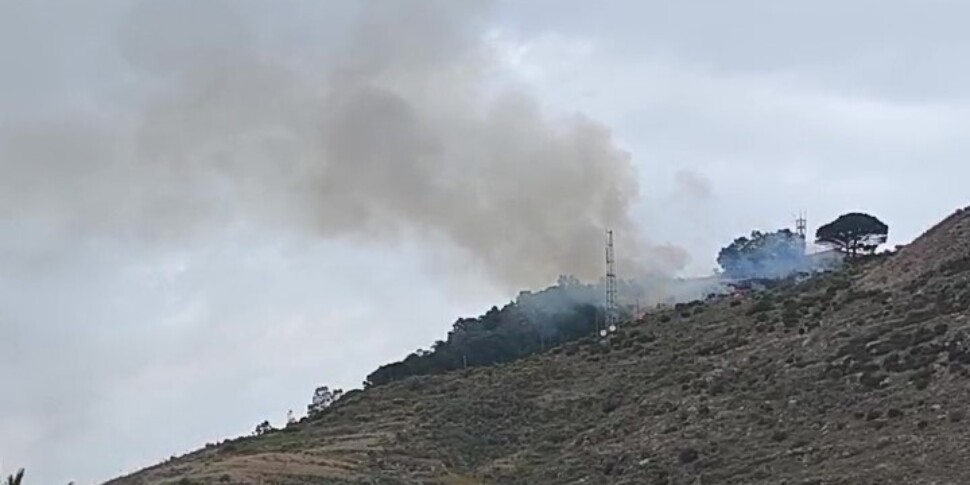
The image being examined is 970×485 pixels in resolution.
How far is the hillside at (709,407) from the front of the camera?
5222 cm

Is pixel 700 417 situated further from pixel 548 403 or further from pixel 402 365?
pixel 402 365

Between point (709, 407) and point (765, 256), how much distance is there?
64.8 m

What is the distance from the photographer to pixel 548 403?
77.1 m

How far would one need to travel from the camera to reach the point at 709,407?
210 ft

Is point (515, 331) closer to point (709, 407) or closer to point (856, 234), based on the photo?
point (856, 234)

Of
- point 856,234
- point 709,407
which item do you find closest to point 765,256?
point 856,234

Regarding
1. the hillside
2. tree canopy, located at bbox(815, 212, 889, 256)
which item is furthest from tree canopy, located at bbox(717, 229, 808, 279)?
the hillside

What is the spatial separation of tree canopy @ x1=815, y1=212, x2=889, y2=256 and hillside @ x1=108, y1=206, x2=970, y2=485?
26714 mm

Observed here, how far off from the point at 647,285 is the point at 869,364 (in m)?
55.9

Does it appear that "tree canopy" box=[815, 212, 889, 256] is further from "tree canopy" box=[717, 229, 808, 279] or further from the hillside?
the hillside

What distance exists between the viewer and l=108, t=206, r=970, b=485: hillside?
52219 mm

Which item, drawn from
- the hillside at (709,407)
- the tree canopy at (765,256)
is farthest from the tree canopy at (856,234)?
the hillside at (709,407)

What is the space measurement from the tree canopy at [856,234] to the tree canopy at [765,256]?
9.34 ft

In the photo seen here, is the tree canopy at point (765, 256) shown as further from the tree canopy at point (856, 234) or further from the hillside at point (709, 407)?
the hillside at point (709, 407)
